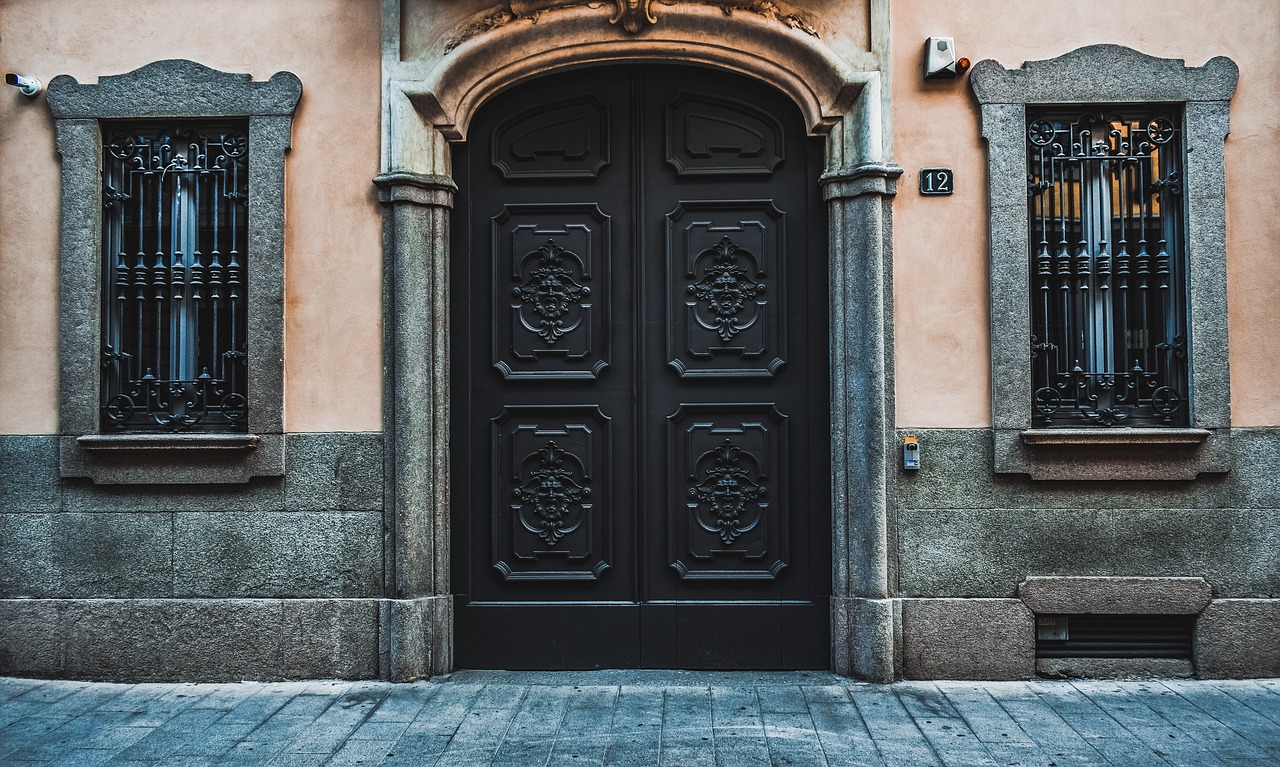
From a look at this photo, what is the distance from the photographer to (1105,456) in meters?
5.91

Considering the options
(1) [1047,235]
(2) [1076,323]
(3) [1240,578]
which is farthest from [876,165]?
(3) [1240,578]

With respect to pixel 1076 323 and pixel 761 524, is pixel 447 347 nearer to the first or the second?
pixel 761 524

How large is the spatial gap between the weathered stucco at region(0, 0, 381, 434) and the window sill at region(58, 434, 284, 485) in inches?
9.1

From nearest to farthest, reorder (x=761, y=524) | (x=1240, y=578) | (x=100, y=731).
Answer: (x=100, y=731)
(x=1240, y=578)
(x=761, y=524)

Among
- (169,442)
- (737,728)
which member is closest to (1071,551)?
(737,728)

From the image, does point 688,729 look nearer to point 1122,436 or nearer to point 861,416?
point 861,416

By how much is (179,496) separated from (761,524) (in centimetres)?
354

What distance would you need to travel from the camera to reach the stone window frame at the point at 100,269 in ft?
20.0

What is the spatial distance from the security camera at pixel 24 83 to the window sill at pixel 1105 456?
6.14 metres

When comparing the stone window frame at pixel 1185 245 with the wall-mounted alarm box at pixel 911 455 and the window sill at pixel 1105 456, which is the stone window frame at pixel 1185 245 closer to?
the window sill at pixel 1105 456

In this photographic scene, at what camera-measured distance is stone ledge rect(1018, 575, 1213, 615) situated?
5.85 metres

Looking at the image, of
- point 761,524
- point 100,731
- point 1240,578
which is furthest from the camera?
point 761,524

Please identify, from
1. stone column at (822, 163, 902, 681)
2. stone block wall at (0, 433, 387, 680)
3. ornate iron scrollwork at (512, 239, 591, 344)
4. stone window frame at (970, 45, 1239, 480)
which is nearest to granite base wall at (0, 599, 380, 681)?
stone block wall at (0, 433, 387, 680)

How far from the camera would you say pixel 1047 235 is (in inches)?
240
